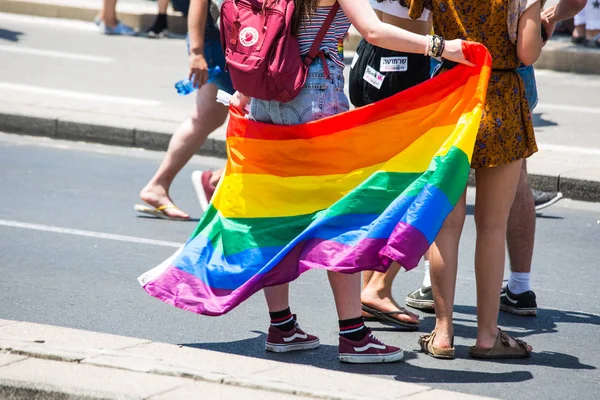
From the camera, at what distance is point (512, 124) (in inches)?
187

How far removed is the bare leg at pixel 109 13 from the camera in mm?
16469

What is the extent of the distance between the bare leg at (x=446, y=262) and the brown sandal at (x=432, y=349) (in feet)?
0.31

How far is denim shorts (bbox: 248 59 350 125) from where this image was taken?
468cm

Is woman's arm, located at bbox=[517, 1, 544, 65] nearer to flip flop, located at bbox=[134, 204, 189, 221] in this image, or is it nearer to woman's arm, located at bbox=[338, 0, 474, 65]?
woman's arm, located at bbox=[338, 0, 474, 65]

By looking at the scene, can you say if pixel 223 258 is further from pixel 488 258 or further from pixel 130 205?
pixel 130 205

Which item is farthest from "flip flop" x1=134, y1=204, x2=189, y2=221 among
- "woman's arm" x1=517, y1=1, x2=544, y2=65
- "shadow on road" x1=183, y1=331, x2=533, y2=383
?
"woman's arm" x1=517, y1=1, x2=544, y2=65

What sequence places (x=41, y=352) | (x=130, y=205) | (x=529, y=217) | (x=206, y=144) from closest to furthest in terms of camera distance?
(x=41, y=352)
(x=529, y=217)
(x=130, y=205)
(x=206, y=144)

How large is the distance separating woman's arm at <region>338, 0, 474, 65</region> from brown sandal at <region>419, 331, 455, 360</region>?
1.20m

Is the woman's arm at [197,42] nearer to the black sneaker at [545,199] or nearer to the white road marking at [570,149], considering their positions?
the black sneaker at [545,199]

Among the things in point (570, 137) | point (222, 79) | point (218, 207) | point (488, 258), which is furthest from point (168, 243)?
point (570, 137)

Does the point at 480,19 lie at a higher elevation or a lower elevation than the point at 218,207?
higher

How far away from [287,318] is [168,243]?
7.05 feet

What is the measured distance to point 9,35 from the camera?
16188 millimetres

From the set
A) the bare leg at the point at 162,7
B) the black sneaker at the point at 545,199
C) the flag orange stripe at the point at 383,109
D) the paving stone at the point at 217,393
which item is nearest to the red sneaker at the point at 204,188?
the black sneaker at the point at 545,199
